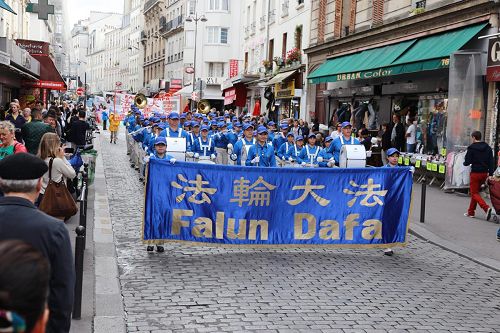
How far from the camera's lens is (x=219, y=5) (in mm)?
59250

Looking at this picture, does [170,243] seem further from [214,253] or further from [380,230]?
[380,230]

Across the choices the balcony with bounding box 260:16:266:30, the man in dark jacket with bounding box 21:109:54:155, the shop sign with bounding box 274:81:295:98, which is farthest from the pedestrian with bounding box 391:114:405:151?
the balcony with bounding box 260:16:266:30

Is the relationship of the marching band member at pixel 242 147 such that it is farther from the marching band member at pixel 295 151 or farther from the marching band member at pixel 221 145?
the marching band member at pixel 221 145

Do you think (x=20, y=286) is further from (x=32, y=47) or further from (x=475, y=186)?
(x=32, y=47)

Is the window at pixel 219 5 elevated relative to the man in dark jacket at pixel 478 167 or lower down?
elevated

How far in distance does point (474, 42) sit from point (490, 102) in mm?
1690

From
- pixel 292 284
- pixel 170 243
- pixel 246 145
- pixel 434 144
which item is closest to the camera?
pixel 292 284

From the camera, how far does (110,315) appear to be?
6547mm

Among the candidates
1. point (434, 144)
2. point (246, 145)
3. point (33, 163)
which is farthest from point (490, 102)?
point (33, 163)

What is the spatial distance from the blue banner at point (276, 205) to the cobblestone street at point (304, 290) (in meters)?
0.33

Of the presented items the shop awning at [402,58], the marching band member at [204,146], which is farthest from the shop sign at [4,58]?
the shop awning at [402,58]

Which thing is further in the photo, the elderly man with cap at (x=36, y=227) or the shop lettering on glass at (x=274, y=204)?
the shop lettering on glass at (x=274, y=204)

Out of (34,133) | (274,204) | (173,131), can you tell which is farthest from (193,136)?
(274,204)

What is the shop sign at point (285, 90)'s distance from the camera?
35125 mm
